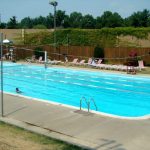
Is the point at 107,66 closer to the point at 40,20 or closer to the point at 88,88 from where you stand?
the point at 88,88

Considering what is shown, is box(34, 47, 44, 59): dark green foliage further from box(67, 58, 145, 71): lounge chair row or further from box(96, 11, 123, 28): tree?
box(96, 11, 123, 28): tree

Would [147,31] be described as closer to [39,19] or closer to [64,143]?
[64,143]

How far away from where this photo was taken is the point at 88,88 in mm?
19812

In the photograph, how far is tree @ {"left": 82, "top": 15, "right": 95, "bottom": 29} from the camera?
80312mm

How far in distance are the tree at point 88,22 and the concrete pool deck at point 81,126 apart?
6949 centimetres

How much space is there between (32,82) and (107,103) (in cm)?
746

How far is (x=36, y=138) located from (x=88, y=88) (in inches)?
462

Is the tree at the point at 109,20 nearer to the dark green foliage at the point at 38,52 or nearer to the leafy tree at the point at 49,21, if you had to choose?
the leafy tree at the point at 49,21

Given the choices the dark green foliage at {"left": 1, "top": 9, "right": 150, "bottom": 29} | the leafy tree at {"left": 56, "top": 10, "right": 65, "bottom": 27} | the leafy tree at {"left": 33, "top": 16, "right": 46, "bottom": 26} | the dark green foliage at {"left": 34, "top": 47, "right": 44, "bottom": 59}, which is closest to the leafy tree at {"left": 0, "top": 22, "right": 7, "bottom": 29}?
the dark green foliage at {"left": 1, "top": 9, "right": 150, "bottom": 29}

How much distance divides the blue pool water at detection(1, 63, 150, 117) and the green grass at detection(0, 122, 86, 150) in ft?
19.2

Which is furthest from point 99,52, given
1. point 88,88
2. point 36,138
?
point 36,138

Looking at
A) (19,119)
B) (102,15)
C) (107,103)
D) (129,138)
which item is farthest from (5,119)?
(102,15)

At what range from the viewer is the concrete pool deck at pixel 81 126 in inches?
312

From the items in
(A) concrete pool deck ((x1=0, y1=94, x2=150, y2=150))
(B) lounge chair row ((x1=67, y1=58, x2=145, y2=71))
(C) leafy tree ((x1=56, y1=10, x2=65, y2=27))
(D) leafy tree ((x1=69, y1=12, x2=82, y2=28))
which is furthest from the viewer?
(C) leafy tree ((x1=56, y1=10, x2=65, y2=27))
